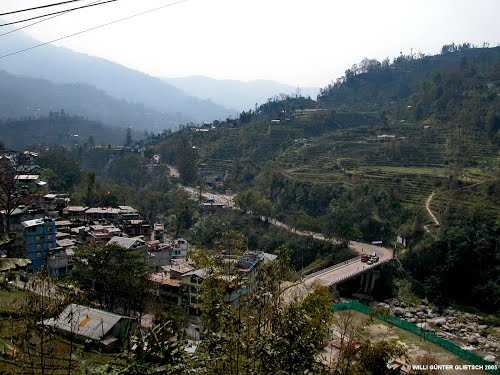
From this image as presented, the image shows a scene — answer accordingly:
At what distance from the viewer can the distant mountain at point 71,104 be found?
138 m

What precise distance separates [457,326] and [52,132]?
85923 millimetres

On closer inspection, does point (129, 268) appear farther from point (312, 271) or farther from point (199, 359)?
point (312, 271)

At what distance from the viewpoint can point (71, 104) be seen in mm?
162250

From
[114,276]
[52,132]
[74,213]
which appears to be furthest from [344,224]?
[52,132]

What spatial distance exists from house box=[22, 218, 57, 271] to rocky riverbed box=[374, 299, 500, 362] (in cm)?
1466

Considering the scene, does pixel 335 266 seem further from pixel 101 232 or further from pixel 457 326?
pixel 101 232

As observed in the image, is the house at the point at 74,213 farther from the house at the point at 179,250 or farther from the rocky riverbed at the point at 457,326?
the rocky riverbed at the point at 457,326

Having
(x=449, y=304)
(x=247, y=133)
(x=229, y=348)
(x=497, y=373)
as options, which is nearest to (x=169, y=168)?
(x=247, y=133)

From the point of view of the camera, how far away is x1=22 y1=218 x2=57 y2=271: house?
20.0 m

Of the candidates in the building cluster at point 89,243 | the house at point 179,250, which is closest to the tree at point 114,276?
the building cluster at point 89,243

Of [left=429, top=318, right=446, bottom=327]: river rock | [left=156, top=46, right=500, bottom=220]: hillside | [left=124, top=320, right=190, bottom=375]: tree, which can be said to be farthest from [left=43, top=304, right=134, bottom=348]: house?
[left=156, top=46, right=500, bottom=220]: hillside

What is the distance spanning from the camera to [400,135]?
4588 cm

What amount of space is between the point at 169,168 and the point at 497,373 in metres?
42.2

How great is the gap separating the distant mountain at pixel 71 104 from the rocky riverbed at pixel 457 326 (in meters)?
127
